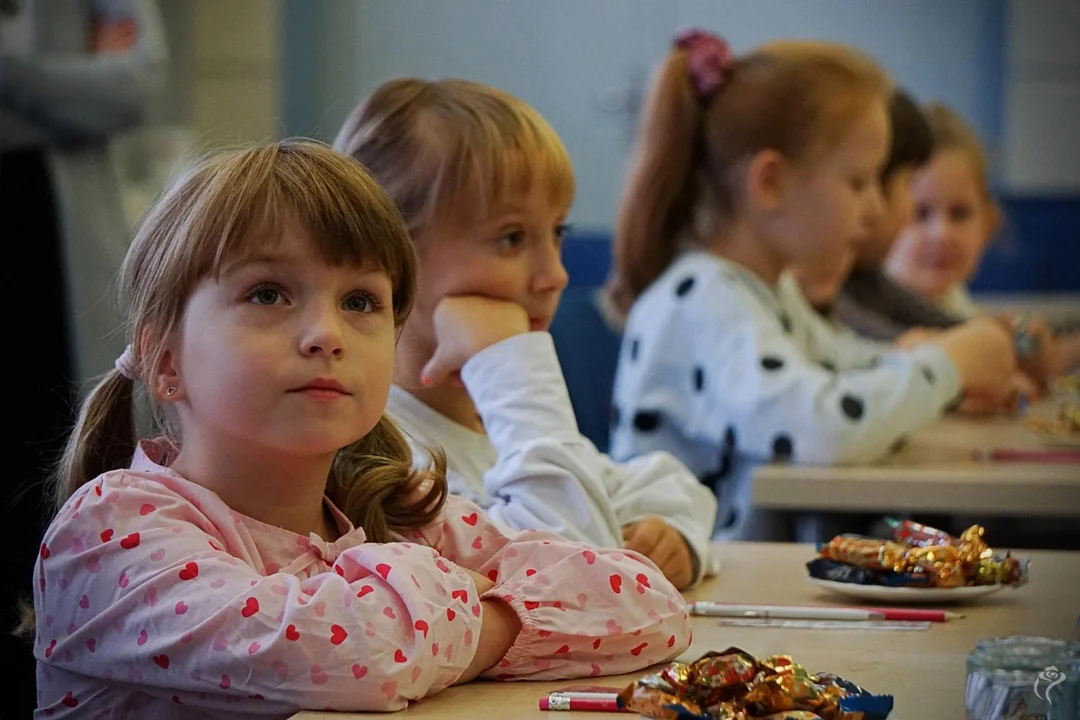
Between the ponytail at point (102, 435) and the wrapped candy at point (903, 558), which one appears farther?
the wrapped candy at point (903, 558)

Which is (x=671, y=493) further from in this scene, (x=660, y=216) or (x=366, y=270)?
(x=660, y=216)

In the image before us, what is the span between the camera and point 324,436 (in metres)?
0.92

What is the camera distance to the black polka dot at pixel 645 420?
2.18 metres

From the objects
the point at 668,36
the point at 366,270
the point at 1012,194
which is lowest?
the point at 1012,194

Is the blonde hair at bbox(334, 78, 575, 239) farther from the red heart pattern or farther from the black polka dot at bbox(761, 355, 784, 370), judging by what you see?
the black polka dot at bbox(761, 355, 784, 370)

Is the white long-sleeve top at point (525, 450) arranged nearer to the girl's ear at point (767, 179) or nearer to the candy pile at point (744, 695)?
the candy pile at point (744, 695)

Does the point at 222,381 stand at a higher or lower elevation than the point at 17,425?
higher

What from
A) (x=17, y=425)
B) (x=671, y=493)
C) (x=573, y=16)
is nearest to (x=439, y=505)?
(x=671, y=493)

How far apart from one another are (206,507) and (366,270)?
0.56ft

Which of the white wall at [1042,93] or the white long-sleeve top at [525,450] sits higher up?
the white long-sleeve top at [525,450]

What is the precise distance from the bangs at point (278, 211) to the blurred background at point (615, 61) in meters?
4.20

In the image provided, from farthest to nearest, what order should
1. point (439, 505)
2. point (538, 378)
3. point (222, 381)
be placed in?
1. point (538, 378)
2. point (439, 505)
3. point (222, 381)

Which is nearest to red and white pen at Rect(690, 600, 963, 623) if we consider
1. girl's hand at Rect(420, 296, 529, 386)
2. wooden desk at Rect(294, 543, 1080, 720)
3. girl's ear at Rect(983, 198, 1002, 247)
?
wooden desk at Rect(294, 543, 1080, 720)

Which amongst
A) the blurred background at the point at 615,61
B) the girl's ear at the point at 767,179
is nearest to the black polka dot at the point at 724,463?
the girl's ear at the point at 767,179
